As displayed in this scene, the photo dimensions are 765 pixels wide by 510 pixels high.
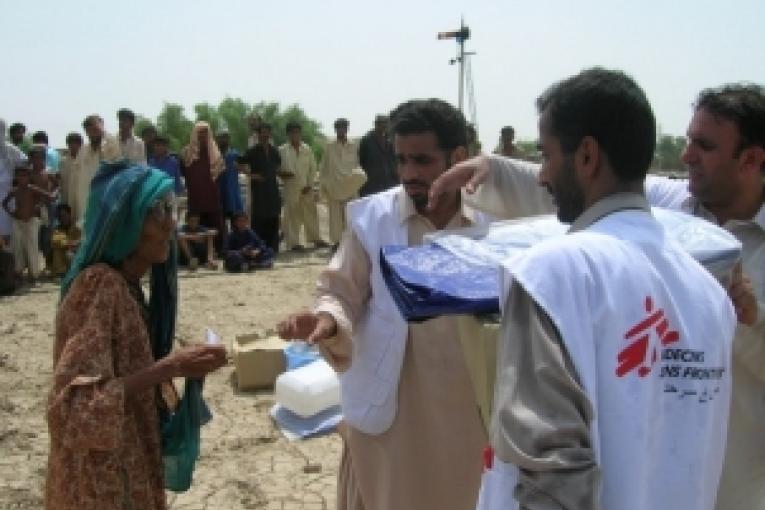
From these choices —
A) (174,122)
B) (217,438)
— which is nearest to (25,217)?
(217,438)

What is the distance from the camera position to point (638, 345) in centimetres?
129

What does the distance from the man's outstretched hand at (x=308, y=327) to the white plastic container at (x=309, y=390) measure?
244cm

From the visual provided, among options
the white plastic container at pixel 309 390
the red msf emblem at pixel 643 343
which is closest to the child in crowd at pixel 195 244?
the white plastic container at pixel 309 390

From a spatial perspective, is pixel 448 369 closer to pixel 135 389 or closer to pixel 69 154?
pixel 135 389

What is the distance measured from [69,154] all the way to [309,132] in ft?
91.2

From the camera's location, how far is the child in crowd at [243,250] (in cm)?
1039

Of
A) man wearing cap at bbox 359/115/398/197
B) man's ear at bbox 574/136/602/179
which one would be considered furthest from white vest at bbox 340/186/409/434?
man wearing cap at bbox 359/115/398/197

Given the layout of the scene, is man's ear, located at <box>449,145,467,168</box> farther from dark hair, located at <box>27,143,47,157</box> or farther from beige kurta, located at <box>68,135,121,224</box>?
beige kurta, located at <box>68,135,121,224</box>

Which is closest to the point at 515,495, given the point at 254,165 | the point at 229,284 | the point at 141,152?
the point at 229,284

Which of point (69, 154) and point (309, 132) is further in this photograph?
point (309, 132)

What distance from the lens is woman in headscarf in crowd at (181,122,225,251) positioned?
35.5 feet

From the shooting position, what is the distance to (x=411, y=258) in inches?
70.3

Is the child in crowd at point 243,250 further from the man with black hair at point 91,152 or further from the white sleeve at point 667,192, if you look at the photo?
the white sleeve at point 667,192

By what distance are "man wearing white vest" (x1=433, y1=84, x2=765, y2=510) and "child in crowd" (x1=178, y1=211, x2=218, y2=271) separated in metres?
8.44
